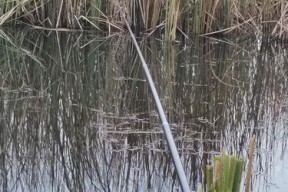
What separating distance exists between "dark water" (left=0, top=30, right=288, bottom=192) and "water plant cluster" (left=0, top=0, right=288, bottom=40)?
2.22 feet

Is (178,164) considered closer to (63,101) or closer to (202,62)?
(63,101)

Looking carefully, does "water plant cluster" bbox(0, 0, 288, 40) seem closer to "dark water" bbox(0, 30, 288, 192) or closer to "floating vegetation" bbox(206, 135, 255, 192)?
"dark water" bbox(0, 30, 288, 192)

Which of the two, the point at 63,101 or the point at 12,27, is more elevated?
the point at 12,27

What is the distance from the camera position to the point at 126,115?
3188 millimetres

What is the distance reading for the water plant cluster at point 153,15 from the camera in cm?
606

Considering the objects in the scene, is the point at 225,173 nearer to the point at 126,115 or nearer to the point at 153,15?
the point at 126,115

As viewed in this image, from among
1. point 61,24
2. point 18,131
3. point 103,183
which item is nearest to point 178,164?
point 103,183

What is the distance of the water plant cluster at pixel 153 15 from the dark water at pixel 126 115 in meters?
0.68

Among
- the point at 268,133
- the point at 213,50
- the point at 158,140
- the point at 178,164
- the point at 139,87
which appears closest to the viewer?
the point at 178,164

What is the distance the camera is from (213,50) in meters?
5.76

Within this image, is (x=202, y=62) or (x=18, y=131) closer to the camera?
(x=18, y=131)

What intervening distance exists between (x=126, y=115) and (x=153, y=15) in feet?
10.1

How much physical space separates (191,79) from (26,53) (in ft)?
4.99

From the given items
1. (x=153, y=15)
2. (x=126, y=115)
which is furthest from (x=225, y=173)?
(x=153, y=15)
